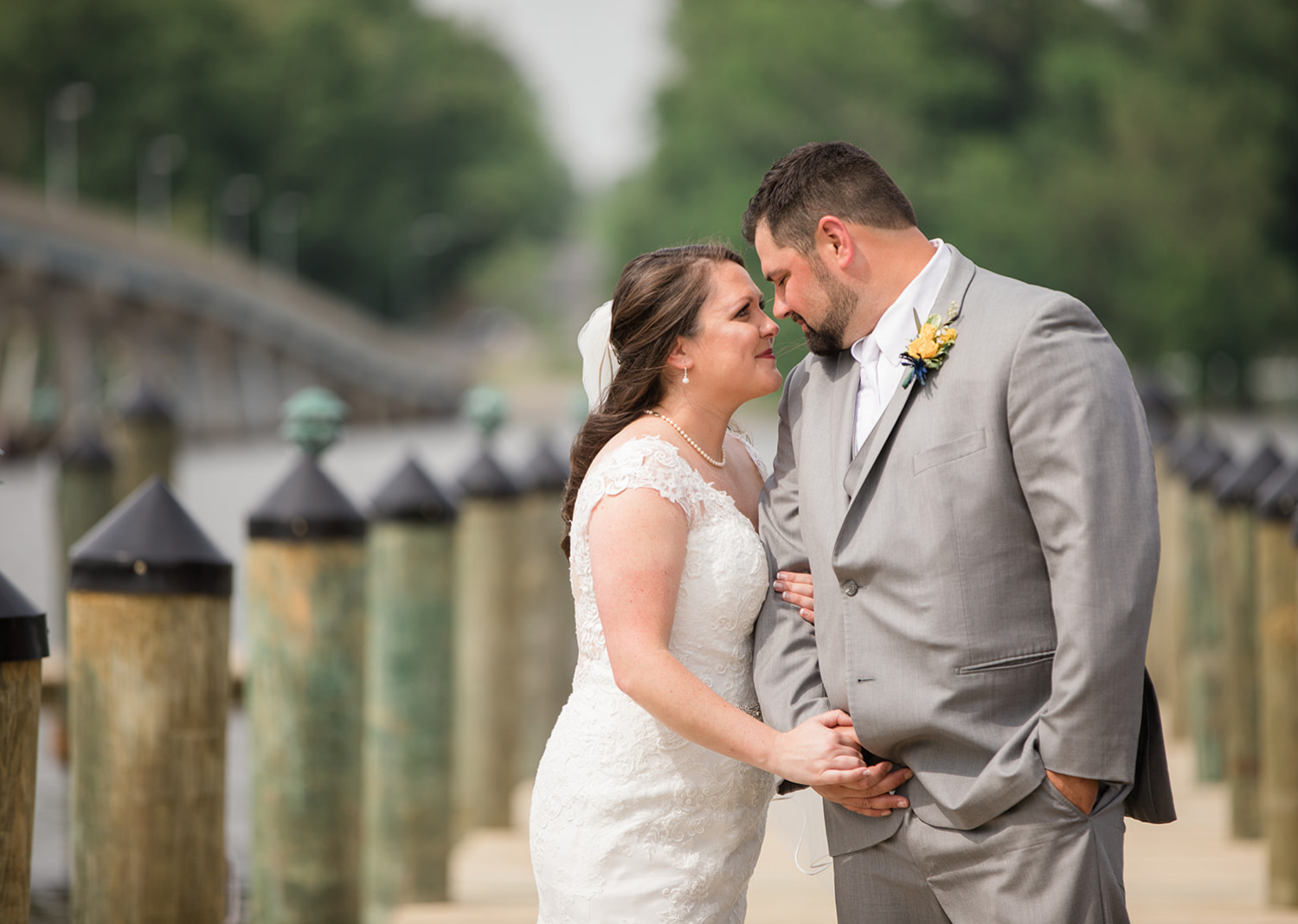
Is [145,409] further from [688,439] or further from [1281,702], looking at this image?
[688,439]

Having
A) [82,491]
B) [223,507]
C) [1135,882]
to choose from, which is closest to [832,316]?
[1135,882]

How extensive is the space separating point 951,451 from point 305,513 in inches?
89.4

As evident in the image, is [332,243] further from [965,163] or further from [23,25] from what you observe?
[965,163]

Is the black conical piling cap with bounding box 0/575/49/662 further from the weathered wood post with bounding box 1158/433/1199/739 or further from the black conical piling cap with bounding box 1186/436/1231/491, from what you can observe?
the weathered wood post with bounding box 1158/433/1199/739

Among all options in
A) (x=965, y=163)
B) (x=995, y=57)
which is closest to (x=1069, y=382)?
(x=965, y=163)

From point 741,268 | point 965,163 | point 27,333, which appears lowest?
point 741,268

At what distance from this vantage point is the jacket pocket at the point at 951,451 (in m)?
2.80

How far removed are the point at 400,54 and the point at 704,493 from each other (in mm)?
68961

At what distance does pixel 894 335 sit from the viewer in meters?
3.00

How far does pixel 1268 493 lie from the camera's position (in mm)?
5668

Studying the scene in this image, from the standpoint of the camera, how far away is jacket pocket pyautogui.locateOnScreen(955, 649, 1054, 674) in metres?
2.78

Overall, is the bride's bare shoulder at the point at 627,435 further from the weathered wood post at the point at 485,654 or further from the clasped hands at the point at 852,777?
the weathered wood post at the point at 485,654

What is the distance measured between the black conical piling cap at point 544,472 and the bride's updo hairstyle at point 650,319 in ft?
18.0

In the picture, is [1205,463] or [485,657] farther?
[1205,463]
